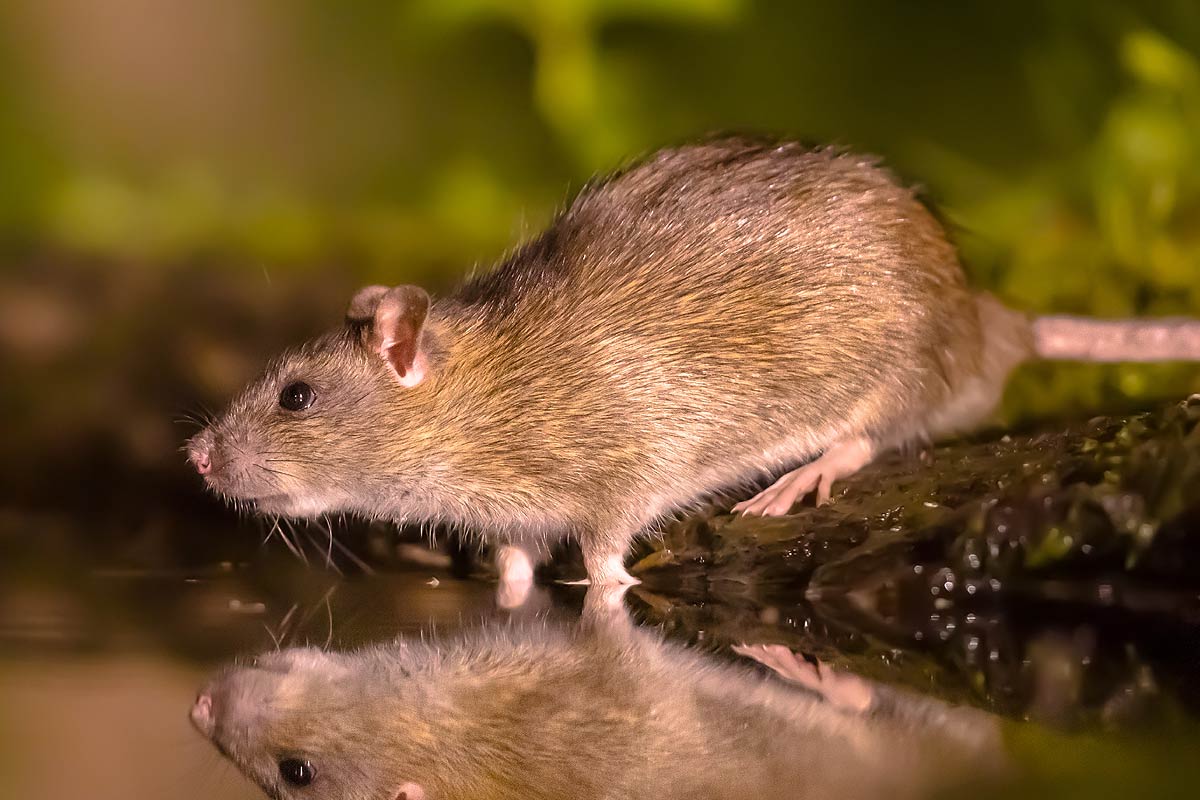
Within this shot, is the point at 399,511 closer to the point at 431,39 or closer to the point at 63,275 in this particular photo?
the point at 63,275

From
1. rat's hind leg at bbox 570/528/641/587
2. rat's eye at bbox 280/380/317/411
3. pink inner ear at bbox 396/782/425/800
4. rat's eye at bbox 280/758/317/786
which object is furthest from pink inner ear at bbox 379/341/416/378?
pink inner ear at bbox 396/782/425/800

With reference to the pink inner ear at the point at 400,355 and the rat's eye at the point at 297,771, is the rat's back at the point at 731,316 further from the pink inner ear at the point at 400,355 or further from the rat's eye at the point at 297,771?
the rat's eye at the point at 297,771

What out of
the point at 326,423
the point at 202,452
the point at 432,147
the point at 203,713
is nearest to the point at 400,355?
the point at 326,423

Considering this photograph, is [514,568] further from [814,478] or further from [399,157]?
[399,157]

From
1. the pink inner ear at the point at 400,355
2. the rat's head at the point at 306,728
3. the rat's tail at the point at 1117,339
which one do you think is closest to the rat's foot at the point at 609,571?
the pink inner ear at the point at 400,355

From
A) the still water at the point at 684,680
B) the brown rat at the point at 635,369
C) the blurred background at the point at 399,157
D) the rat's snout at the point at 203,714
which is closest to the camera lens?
the still water at the point at 684,680

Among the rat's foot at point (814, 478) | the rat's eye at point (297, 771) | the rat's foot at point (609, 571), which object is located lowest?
the rat's foot at point (609, 571)

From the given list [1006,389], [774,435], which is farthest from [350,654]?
[1006,389]
